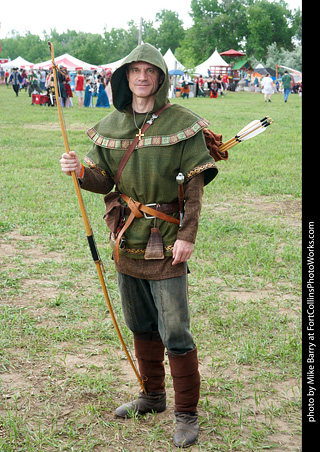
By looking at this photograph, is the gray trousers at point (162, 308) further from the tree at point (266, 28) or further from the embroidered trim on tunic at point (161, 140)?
the tree at point (266, 28)

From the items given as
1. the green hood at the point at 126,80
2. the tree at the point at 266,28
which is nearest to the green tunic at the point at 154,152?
the green hood at the point at 126,80

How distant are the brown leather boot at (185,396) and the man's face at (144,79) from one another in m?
1.40

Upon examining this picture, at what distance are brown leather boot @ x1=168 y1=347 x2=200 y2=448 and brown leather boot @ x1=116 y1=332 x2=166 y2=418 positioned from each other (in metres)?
0.21

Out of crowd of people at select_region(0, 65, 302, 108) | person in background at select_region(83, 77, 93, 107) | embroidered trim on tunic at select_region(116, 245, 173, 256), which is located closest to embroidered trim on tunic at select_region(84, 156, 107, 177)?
embroidered trim on tunic at select_region(116, 245, 173, 256)

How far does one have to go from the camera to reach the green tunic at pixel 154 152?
280 cm

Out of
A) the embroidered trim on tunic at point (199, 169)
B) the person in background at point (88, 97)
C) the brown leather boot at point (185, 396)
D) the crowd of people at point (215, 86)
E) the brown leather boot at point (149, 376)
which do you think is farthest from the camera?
the crowd of people at point (215, 86)

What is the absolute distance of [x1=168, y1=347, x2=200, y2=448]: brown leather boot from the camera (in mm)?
2938

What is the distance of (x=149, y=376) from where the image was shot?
10.6 ft

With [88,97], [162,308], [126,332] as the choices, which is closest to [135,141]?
[162,308]

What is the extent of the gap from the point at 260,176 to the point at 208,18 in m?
91.5

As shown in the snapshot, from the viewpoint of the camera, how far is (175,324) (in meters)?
2.84

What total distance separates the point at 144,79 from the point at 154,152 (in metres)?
0.38

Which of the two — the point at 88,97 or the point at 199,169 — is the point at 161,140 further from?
the point at 88,97
